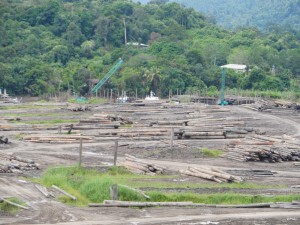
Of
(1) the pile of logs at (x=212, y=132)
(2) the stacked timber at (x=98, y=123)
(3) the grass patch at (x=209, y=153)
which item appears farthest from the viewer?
(2) the stacked timber at (x=98, y=123)

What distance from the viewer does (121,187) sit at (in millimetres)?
25375

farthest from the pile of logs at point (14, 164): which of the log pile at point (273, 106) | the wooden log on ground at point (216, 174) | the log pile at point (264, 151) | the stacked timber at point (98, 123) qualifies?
the log pile at point (273, 106)

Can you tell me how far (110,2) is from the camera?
125m

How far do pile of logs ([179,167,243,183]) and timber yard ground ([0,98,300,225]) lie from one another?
0.33m

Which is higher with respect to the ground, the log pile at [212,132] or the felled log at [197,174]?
the log pile at [212,132]

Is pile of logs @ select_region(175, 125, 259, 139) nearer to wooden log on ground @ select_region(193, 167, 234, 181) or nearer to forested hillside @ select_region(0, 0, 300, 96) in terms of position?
wooden log on ground @ select_region(193, 167, 234, 181)

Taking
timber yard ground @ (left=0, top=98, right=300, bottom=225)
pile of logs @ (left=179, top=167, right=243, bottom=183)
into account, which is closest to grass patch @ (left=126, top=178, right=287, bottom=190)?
timber yard ground @ (left=0, top=98, right=300, bottom=225)

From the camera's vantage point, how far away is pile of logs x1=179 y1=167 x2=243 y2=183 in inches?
1143

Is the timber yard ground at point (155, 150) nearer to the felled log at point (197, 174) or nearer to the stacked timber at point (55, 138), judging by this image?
the stacked timber at point (55, 138)

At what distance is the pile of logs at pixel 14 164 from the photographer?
3022 cm

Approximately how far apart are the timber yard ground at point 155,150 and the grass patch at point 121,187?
24.9 inches

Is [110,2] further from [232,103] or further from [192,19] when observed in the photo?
[232,103]

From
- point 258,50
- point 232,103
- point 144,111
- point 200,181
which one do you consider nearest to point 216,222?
point 200,181

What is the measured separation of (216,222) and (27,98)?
62.9 metres
